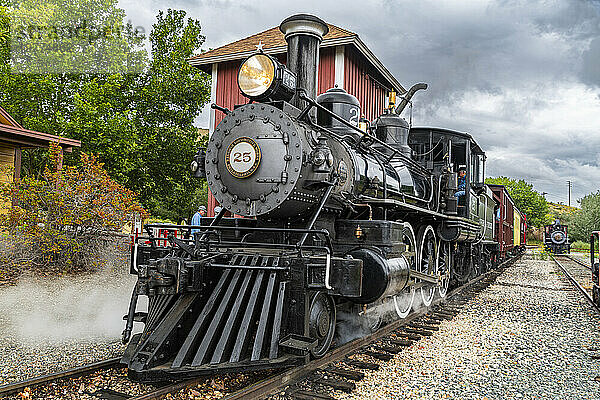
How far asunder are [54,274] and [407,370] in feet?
29.5

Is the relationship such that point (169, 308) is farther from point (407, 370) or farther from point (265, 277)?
point (407, 370)

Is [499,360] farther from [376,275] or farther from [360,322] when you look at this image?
[376,275]

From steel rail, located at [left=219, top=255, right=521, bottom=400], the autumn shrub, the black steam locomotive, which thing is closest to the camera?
steel rail, located at [left=219, top=255, right=521, bottom=400]

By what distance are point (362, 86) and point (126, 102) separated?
1173 centimetres

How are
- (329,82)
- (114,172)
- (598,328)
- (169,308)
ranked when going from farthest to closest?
1. (114,172)
2. (329,82)
3. (598,328)
4. (169,308)

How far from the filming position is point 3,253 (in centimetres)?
1059

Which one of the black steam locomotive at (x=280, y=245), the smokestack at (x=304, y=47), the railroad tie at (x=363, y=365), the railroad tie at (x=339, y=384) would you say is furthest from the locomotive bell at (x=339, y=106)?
the railroad tie at (x=339, y=384)

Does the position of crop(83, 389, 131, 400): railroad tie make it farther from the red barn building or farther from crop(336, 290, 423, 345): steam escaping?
the red barn building

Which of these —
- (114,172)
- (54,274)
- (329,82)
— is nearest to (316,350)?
(54,274)

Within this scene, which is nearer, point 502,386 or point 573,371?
point 502,386

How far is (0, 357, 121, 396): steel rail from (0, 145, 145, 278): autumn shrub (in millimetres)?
7321

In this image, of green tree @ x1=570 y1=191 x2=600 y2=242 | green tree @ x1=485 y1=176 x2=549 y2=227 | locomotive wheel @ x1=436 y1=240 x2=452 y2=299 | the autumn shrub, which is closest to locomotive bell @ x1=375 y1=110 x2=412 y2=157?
locomotive wheel @ x1=436 y1=240 x2=452 y2=299

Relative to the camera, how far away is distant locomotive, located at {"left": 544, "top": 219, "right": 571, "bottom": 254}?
3150 centimetres

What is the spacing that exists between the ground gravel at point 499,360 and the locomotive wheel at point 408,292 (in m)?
0.59
